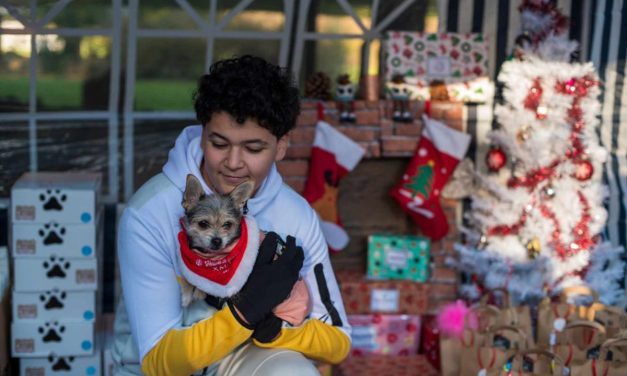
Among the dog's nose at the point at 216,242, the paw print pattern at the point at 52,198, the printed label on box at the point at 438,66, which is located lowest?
the paw print pattern at the point at 52,198

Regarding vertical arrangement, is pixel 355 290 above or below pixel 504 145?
below

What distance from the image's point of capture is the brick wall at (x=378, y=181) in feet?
17.8

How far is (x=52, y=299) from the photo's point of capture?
462 cm

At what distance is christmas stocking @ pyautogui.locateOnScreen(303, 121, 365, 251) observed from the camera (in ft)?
17.4

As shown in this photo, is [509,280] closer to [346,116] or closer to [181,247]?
[346,116]

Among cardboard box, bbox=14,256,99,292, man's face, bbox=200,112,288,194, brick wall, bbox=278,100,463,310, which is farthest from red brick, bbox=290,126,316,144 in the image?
man's face, bbox=200,112,288,194

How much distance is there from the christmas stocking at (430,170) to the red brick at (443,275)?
288 mm

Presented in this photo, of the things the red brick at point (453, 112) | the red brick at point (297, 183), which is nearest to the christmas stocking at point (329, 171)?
the red brick at point (297, 183)

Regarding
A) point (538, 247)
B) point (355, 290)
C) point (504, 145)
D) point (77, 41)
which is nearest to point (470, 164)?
point (504, 145)

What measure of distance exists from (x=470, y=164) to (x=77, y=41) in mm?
2201

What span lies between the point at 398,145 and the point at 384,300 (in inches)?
33.2

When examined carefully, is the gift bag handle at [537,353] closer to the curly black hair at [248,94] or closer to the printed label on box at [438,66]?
the curly black hair at [248,94]

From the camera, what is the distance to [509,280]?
5.37 m

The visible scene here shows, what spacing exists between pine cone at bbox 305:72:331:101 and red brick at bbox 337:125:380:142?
21 cm
